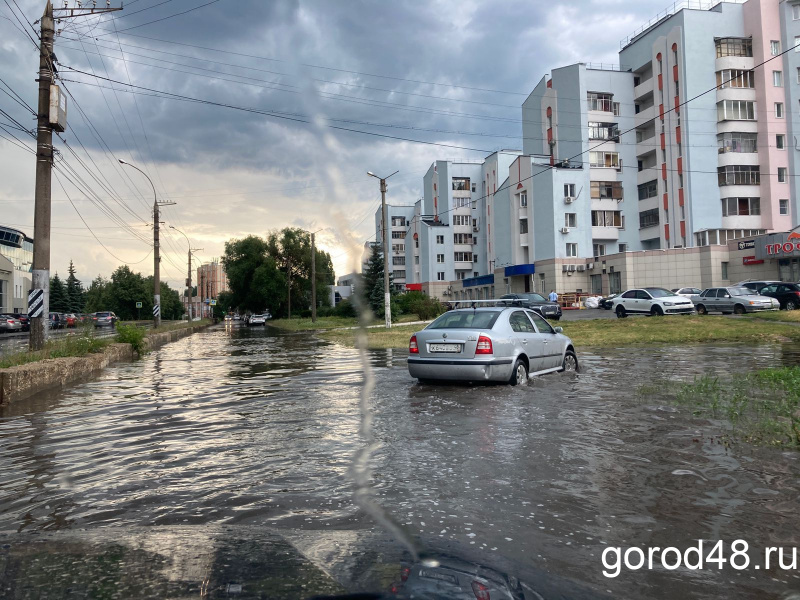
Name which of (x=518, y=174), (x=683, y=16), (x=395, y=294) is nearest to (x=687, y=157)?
(x=683, y=16)

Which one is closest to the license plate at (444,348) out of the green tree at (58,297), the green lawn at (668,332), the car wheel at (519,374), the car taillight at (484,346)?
the car taillight at (484,346)

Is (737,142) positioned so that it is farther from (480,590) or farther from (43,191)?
(480,590)

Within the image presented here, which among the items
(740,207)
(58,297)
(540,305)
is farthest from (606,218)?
(58,297)

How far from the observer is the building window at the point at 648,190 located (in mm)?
59469

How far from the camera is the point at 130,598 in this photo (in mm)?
2854

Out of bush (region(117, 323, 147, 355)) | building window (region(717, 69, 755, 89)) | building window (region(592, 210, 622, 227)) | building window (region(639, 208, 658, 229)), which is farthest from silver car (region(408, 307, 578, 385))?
building window (region(639, 208, 658, 229))

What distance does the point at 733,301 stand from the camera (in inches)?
1203

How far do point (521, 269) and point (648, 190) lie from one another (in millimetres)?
14310

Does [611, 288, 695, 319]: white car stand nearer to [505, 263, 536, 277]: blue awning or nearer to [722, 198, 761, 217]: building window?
[722, 198, 761, 217]: building window

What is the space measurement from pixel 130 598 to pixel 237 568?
53cm

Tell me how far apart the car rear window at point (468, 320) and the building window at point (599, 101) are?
5541 cm

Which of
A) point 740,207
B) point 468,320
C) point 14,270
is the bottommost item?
point 468,320

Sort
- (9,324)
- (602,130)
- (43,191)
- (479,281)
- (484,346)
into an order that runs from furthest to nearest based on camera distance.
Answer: (479,281)
(602,130)
(9,324)
(43,191)
(484,346)

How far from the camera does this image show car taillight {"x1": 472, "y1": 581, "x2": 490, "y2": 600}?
282 centimetres
